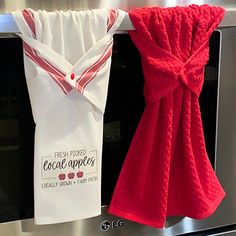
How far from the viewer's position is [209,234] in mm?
995

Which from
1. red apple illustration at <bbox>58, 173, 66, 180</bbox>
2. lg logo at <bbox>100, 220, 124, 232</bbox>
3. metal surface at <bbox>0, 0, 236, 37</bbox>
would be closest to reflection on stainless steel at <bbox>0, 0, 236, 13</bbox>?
metal surface at <bbox>0, 0, 236, 37</bbox>

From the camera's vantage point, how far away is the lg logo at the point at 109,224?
89 centimetres

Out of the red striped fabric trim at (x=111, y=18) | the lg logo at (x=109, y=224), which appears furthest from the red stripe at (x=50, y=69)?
the lg logo at (x=109, y=224)

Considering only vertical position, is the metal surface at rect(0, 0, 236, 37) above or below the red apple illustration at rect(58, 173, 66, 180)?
above

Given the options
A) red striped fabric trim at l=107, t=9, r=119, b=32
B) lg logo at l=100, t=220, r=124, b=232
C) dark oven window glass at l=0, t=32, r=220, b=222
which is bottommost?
lg logo at l=100, t=220, r=124, b=232

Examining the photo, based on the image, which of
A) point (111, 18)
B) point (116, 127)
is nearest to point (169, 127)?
point (116, 127)

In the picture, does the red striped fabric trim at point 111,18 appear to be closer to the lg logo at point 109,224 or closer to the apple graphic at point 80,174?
the apple graphic at point 80,174

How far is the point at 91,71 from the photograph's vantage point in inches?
30.5

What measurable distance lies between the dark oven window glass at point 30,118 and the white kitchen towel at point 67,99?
3 cm

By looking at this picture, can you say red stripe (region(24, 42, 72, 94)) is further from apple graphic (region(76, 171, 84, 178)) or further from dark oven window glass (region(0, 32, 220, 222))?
apple graphic (region(76, 171, 84, 178))

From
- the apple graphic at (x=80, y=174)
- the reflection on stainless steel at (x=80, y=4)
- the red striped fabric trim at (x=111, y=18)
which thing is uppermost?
the reflection on stainless steel at (x=80, y=4)

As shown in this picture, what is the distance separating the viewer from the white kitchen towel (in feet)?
2.44

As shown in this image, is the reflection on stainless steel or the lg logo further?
the lg logo

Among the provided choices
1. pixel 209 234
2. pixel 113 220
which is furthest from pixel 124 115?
pixel 209 234
